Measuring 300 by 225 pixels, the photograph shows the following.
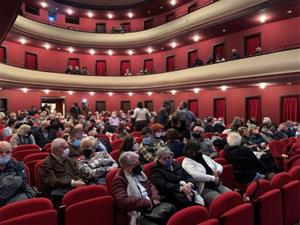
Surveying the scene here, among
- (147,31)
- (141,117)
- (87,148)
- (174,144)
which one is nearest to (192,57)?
(147,31)

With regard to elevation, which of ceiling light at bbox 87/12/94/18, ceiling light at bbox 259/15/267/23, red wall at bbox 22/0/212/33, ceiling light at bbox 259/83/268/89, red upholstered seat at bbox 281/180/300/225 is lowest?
red upholstered seat at bbox 281/180/300/225

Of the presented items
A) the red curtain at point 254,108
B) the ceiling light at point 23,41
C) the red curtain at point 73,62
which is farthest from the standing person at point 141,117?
the red curtain at point 73,62

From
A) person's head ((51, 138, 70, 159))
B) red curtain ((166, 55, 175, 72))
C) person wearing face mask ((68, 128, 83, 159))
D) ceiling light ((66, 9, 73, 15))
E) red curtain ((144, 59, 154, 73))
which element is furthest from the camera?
red curtain ((144, 59, 154, 73))

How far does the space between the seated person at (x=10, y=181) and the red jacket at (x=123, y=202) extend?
3.33 ft

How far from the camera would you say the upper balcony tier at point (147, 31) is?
43.8 ft

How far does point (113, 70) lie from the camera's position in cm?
2200

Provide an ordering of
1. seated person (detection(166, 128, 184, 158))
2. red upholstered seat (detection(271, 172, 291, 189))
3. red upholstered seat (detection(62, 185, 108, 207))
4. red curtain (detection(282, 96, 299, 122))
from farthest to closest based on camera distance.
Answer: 1. red curtain (detection(282, 96, 299, 122))
2. seated person (detection(166, 128, 184, 158))
3. red upholstered seat (detection(271, 172, 291, 189))
4. red upholstered seat (detection(62, 185, 108, 207))

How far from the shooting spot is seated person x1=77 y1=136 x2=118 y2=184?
151 inches

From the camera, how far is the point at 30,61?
18.4 metres

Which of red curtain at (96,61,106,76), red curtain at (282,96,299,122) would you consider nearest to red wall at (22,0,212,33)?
red curtain at (96,61,106,76)

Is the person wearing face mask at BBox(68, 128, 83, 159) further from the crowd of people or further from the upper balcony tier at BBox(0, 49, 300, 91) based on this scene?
the upper balcony tier at BBox(0, 49, 300, 91)

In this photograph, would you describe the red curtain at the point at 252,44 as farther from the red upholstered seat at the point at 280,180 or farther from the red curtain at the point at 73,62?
the red curtain at the point at 73,62

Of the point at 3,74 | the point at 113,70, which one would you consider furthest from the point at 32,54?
the point at 113,70

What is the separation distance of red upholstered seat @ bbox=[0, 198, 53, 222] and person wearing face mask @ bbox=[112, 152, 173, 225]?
2.42ft
